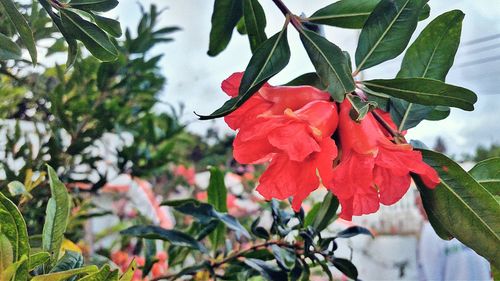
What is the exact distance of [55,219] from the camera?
494 millimetres

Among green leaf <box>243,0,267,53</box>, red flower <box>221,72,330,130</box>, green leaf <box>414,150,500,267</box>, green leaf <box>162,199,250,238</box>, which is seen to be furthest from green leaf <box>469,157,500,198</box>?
green leaf <box>162,199,250,238</box>

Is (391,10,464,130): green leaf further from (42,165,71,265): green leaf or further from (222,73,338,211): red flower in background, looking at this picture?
(42,165,71,265): green leaf

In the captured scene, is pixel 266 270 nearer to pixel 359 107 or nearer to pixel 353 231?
pixel 353 231

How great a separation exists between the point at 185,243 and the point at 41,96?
664 millimetres

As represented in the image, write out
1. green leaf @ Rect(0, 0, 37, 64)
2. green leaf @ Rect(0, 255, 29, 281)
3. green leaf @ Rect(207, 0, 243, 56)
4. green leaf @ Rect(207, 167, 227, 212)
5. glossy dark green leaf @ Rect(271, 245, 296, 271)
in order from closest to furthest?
green leaf @ Rect(0, 255, 29, 281) → green leaf @ Rect(0, 0, 37, 64) → green leaf @ Rect(207, 0, 243, 56) → glossy dark green leaf @ Rect(271, 245, 296, 271) → green leaf @ Rect(207, 167, 227, 212)

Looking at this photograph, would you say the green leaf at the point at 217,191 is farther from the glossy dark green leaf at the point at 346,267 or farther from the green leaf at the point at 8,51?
the green leaf at the point at 8,51

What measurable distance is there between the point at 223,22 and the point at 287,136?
242 millimetres

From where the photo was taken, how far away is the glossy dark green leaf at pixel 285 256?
2.25 feet

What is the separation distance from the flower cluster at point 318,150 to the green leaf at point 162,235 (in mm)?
307

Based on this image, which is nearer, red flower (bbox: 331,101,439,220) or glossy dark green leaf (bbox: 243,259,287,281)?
red flower (bbox: 331,101,439,220)

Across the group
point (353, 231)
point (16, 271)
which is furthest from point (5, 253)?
point (353, 231)

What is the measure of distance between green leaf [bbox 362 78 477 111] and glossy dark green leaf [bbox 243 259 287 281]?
0.31m

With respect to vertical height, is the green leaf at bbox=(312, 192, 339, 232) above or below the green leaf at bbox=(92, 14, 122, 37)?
below

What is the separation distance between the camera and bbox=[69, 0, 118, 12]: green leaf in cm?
51
